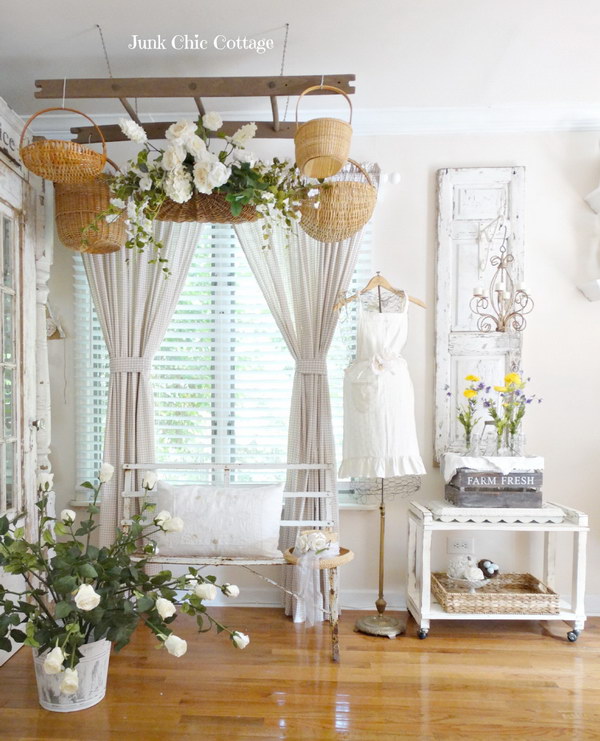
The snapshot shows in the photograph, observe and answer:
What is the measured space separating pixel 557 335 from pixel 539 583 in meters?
1.38

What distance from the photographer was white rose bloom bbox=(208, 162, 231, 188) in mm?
2562

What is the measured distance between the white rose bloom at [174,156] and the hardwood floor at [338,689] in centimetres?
218

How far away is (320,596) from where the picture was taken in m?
3.36

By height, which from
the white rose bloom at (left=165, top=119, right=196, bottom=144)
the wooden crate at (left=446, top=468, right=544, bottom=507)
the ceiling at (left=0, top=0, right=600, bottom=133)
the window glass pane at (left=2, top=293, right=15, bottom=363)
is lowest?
the wooden crate at (left=446, top=468, right=544, bottom=507)

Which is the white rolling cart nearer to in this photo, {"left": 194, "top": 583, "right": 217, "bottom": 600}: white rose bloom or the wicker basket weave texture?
{"left": 194, "top": 583, "right": 217, "bottom": 600}: white rose bloom

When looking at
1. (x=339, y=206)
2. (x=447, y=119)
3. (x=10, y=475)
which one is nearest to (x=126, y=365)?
(x=10, y=475)

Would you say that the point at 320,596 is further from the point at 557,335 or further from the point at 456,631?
the point at 557,335

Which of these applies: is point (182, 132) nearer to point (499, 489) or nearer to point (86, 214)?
point (86, 214)

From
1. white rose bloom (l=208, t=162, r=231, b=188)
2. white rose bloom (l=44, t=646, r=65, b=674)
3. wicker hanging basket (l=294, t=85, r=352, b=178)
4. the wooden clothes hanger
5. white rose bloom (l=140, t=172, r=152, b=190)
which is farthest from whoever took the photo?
the wooden clothes hanger

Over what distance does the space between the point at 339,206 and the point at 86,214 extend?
1.26 metres

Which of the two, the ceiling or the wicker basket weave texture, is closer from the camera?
the ceiling

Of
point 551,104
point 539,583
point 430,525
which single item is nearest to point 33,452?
point 430,525

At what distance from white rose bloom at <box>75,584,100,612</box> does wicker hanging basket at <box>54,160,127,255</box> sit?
5.35 ft

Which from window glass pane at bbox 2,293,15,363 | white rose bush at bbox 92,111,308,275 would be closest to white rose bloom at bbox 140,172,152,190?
white rose bush at bbox 92,111,308,275
